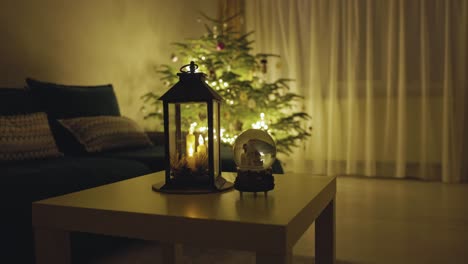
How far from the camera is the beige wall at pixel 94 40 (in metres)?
2.58

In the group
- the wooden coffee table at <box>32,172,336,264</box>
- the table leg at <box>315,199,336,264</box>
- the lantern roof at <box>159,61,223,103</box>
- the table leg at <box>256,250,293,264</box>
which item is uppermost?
the lantern roof at <box>159,61,223,103</box>

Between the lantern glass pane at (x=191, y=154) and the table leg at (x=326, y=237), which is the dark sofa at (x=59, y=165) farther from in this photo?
the table leg at (x=326, y=237)

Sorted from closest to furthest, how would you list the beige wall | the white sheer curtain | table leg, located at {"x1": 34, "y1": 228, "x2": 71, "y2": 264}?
1. table leg, located at {"x1": 34, "y1": 228, "x2": 71, "y2": 264}
2. the beige wall
3. the white sheer curtain

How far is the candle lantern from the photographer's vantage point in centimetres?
133

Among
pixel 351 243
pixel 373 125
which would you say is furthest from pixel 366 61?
pixel 351 243

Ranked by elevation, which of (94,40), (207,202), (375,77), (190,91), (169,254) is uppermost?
(94,40)

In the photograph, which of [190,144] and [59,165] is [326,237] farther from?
[59,165]

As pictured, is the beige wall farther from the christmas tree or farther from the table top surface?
the table top surface

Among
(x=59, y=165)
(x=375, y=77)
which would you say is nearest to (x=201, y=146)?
(x=59, y=165)

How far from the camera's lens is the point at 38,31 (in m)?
2.71

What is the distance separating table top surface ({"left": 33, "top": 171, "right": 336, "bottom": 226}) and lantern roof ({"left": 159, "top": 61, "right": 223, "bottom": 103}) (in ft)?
0.94

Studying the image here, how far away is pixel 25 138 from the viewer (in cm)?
201

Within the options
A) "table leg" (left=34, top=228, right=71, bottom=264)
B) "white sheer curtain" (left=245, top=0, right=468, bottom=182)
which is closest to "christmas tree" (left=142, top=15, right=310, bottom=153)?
"white sheer curtain" (left=245, top=0, right=468, bottom=182)

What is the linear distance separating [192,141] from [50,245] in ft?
1.66
